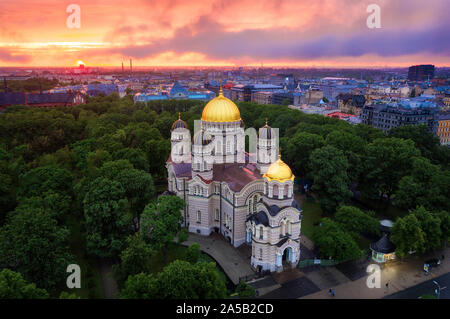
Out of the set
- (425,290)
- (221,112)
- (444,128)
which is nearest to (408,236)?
(425,290)

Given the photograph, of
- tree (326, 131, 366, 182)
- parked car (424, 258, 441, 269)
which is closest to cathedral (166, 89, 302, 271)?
parked car (424, 258, 441, 269)

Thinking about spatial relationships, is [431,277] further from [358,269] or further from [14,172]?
[14,172]

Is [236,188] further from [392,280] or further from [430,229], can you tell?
[430,229]

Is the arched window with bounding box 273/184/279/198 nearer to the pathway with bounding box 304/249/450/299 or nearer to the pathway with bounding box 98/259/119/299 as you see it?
the pathway with bounding box 304/249/450/299

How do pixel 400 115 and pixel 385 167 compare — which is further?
pixel 400 115

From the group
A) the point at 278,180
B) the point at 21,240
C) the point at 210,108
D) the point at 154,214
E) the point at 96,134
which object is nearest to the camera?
the point at 21,240
